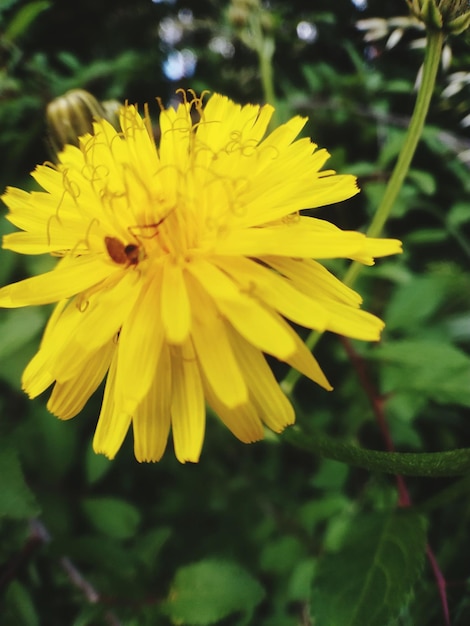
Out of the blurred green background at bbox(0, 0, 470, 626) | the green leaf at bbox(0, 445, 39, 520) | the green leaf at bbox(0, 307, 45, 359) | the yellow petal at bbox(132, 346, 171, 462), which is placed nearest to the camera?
the yellow petal at bbox(132, 346, 171, 462)

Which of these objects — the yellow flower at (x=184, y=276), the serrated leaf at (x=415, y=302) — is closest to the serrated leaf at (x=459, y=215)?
the serrated leaf at (x=415, y=302)

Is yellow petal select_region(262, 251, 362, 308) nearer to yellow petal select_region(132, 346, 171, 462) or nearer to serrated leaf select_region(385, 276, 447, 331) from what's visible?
yellow petal select_region(132, 346, 171, 462)

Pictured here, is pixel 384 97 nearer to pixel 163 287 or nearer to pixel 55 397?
pixel 163 287

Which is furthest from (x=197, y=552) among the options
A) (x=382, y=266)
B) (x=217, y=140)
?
(x=217, y=140)

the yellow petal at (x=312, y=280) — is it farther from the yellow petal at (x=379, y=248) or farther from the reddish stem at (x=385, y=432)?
the reddish stem at (x=385, y=432)

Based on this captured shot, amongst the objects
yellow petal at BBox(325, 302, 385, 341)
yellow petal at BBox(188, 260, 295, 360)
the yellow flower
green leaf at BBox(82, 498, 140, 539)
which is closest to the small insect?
the yellow flower

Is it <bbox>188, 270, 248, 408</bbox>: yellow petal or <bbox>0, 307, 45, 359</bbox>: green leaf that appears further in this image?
<bbox>0, 307, 45, 359</bbox>: green leaf

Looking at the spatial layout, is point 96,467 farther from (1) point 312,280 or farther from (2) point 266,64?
(2) point 266,64

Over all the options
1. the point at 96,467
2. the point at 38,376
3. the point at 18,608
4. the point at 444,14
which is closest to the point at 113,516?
the point at 96,467
